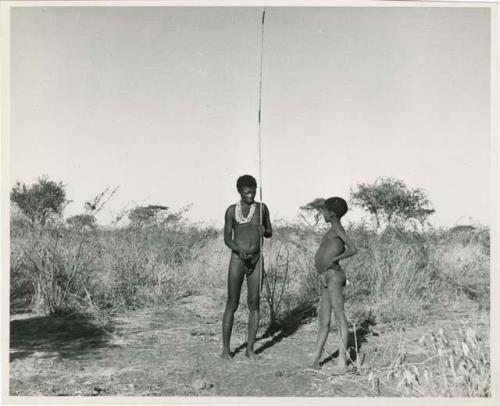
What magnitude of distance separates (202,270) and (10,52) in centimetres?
427

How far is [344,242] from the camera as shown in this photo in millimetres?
4484

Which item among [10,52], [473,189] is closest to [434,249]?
[473,189]

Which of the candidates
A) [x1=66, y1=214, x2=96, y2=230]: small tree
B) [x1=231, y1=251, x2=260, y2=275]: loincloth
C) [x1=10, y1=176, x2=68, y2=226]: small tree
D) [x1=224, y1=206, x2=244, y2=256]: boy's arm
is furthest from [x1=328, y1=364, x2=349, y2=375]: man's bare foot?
[x1=10, y1=176, x2=68, y2=226]: small tree

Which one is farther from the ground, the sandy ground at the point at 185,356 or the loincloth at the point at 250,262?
the loincloth at the point at 250,262

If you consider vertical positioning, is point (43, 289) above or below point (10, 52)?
below

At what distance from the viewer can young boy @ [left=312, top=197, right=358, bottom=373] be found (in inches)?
176

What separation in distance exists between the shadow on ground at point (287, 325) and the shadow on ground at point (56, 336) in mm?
1502

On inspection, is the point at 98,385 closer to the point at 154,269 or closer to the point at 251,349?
the point at 251,349

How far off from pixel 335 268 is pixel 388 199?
8.71 meters

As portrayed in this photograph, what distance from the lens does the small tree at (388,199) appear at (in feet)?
39.4

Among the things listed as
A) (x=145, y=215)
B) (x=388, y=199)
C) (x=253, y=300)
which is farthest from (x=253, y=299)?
(x=388, y=199)

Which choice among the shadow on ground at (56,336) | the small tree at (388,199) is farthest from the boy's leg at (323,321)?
the small tree at (388,199)

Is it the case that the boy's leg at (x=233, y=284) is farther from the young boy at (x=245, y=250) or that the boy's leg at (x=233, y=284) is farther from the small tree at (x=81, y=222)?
the small tree at (x=81, y=222)

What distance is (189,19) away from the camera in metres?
5.85
